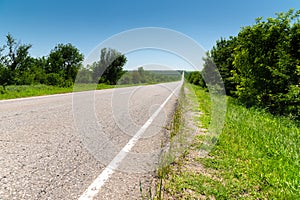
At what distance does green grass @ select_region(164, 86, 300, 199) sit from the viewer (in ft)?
7.55

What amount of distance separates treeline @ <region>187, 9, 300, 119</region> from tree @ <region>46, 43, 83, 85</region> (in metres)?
43.3

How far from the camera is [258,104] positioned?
8836 millimetres

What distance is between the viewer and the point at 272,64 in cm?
807

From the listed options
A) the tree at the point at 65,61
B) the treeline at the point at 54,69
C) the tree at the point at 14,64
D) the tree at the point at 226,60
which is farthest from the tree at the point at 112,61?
the tree at the point at 65,61

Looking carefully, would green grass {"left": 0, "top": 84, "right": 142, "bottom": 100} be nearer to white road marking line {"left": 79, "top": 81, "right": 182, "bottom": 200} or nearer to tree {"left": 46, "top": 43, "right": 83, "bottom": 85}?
white road marking line {"left": 79, "top": 81, "right": 182, "bottom": 200}

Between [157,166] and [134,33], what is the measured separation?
3.97m

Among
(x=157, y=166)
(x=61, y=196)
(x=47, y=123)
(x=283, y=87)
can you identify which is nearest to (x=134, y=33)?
(x=47, y=123)

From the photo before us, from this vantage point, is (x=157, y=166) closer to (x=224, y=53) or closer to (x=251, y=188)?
(x=251, y=188)

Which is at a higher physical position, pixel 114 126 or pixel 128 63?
pixel 128 63

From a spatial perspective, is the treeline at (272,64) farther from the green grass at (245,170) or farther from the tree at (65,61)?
the tree at (65,61)

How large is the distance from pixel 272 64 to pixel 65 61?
159 feet

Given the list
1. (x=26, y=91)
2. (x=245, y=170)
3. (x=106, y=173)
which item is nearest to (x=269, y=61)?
(x=245, y=170)

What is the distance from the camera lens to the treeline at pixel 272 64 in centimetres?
676

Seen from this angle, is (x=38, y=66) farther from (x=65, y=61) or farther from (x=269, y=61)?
(x=269, y=61)
